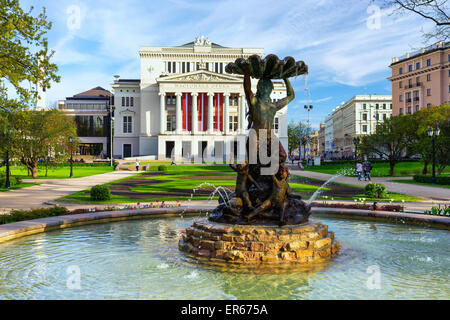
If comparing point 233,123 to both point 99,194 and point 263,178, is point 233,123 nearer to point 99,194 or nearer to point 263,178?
point 99,194

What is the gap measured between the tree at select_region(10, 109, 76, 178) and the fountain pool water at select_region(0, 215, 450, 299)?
26.7 metres

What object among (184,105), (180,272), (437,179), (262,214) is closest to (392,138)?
(437,179)

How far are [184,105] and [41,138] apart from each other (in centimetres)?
4434

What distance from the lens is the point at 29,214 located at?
456 inches

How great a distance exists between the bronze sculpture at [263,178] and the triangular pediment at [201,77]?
67.6 metres

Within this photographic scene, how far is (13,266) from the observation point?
7.13m

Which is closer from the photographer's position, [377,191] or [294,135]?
[377,191]

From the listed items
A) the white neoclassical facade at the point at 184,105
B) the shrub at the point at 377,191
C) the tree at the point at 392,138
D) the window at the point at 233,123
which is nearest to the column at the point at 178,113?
the white neoclassical facade at the point at 184,105

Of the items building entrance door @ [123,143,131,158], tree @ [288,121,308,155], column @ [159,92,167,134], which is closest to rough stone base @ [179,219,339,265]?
column @ [159,92,167,134]

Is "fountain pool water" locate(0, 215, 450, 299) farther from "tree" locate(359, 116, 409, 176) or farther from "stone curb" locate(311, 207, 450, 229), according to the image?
"tree" locate(359, 116, 409, 176)

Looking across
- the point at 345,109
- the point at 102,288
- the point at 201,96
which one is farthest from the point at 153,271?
the point at 345,109

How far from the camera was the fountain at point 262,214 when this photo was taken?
738 centimetres

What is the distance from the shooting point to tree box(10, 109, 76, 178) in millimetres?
33812
